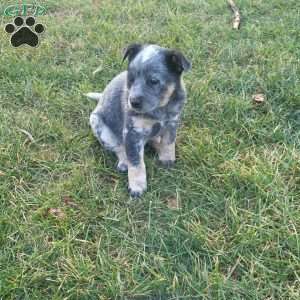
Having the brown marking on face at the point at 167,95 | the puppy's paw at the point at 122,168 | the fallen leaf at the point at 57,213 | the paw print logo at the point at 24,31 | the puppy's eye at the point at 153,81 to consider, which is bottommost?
the fallen leaf at the point at 57,213

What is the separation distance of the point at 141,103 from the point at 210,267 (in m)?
1.40

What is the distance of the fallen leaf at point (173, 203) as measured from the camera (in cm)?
408

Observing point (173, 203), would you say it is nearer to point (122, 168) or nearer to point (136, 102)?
point (122, 168)

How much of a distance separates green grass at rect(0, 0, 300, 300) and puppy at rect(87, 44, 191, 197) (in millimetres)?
177

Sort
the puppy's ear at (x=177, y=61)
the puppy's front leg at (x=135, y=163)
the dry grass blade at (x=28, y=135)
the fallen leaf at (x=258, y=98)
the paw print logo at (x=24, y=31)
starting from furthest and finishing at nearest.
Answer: the paw print logo at (x=24, y=31)
the fallen leaf at (x=258, y=98)
the dry grass blade at (x=28, y=135)
the puppy's front leg at (x=135, y=163)
the puppy's ear at (x=177, y=61)

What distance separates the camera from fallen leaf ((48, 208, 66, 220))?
393cm

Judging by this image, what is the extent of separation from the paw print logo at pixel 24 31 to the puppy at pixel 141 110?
7.36 ft

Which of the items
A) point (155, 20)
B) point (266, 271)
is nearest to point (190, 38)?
point (155, 20)

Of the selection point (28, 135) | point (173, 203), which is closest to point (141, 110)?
point (173, 203)

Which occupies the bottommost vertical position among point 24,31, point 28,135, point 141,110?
point 28,135

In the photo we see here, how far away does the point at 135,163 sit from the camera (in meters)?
4.08

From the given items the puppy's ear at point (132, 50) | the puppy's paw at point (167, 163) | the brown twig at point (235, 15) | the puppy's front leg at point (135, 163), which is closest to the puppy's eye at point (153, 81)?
the puppy's ear at point (132, 50)

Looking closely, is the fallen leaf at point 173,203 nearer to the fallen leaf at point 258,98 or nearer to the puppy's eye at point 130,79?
the puppy's eye at point 130,79

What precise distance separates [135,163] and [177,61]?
0.97 metres
